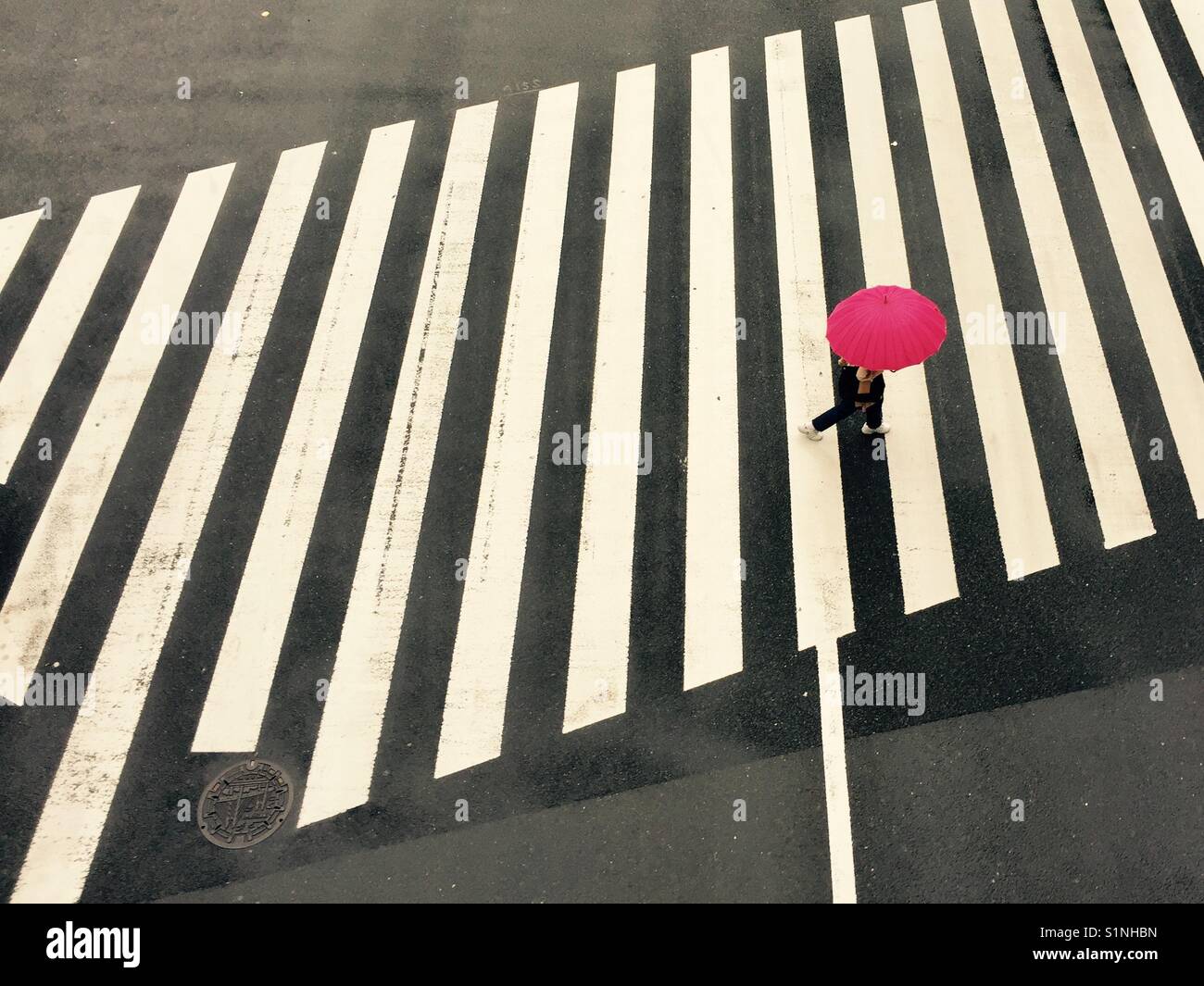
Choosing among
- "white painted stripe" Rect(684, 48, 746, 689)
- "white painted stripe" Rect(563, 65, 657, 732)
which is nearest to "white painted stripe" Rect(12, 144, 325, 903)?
"white painted stripe" Rect(563, 65, 657, 732)

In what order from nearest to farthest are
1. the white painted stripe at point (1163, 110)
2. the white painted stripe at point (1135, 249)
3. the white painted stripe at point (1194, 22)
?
the white painted stripe at point (1135, 249) < the white painted stripe at point (1163, 110) < the white painted stripe at point (1194, 22)

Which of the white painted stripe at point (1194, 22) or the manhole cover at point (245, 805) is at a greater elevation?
the white painted stripe at point (1194, 22)

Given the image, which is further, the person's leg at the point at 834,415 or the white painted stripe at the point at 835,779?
the person's leg at the point at 834,415

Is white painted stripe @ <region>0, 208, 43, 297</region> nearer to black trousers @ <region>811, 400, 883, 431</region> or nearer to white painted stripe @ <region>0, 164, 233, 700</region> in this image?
white painted stripe @ <region>0, 164, 233, 700</region>

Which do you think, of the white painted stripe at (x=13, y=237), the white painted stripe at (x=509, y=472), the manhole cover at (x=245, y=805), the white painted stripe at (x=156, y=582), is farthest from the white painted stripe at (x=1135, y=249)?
the white painted stripe at (x=13, y=237)

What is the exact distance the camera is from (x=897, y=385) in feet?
31.1

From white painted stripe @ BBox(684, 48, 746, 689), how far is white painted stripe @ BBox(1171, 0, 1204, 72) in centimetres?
590

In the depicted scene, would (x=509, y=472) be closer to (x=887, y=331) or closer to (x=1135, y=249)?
(x=887, y=331)

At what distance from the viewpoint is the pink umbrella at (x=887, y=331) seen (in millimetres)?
7750

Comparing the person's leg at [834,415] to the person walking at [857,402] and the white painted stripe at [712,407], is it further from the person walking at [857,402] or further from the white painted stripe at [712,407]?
the white painted stripe at [712,407]

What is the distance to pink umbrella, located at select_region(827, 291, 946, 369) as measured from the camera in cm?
775

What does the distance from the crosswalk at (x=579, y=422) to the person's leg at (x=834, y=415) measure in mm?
306

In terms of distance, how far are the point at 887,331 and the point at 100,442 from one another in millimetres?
7008

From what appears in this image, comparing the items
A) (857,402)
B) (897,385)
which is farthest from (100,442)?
(897,385)
